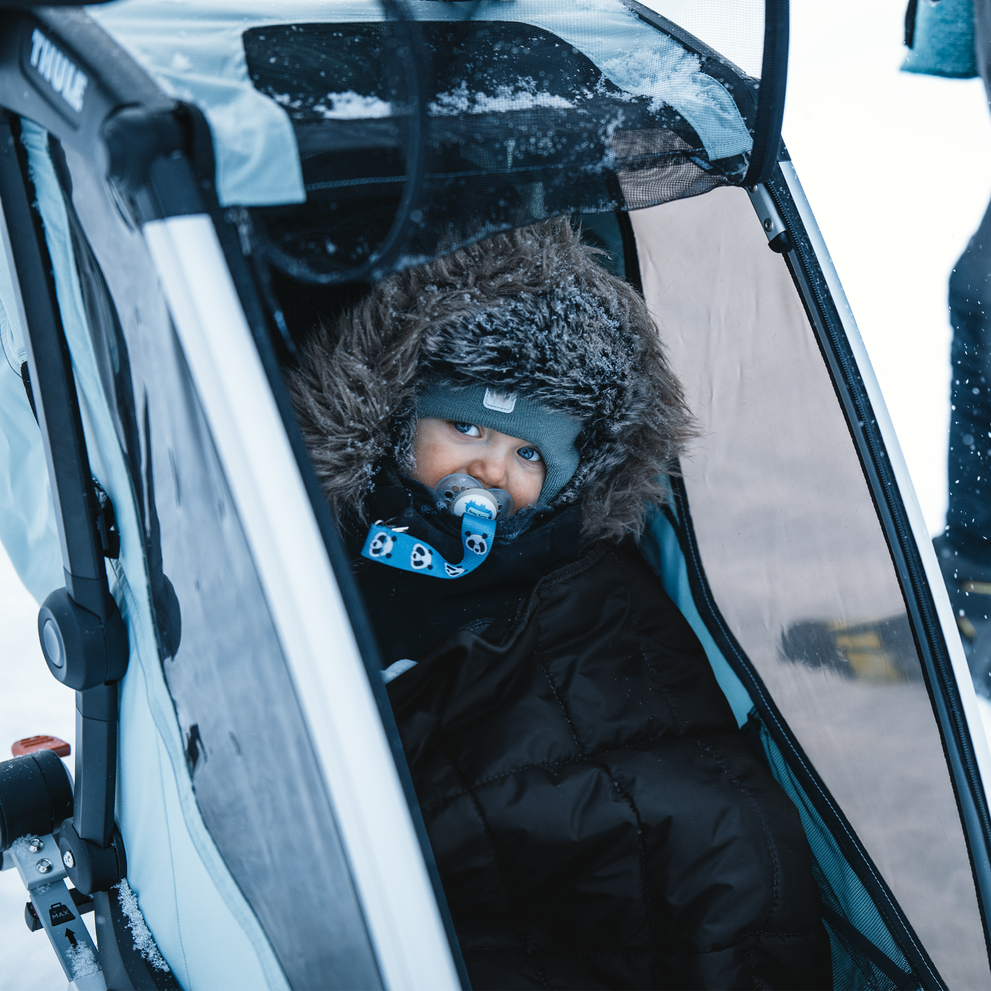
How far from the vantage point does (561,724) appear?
104cm

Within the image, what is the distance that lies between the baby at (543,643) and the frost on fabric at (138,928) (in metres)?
0.39

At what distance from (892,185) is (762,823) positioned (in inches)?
87.3

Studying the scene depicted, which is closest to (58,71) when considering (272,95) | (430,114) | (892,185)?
(272,95)

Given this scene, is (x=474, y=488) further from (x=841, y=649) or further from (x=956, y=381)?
(x=956, y=381)

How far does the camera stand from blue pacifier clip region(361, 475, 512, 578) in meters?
1.09

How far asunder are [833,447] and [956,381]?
1513mm

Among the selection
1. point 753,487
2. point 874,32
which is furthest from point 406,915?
point 874,32

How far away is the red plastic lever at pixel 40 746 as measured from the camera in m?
1.21

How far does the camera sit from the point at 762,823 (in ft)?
3.35

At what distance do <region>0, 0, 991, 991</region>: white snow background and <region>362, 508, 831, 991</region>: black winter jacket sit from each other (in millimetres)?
1531

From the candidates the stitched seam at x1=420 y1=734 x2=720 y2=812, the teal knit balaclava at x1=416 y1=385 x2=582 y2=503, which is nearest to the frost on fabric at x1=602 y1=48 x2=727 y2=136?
the teal knit balaclava at x1=416 y1=385 x2=582 y2=503

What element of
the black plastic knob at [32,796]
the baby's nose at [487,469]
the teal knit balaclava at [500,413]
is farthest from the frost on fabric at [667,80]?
the black plastic knob at [32,796]

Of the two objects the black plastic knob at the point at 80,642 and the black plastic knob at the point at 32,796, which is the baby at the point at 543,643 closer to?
the black plastic knob at the point at 80,642

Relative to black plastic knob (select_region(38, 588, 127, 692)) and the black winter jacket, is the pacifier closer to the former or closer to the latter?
the black winter jacket
